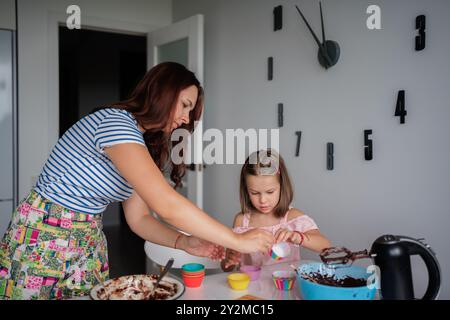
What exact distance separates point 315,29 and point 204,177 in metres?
1.54

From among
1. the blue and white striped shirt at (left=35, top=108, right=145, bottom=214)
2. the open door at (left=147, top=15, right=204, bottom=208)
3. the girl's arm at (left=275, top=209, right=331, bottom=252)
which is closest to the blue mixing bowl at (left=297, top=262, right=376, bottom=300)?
the girl's arm at (left=275, top=209, right=331, bottom=252)

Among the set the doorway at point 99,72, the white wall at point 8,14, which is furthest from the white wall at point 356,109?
the doorway at point 99,72

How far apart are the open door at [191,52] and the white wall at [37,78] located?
1.87 ft

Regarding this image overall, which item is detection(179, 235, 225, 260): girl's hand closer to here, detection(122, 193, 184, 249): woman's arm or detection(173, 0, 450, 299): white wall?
detection(122, 193, 184, 249): woman's arm

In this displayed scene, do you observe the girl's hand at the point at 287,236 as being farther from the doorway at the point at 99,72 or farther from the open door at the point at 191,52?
the doorway at the point at 99,72

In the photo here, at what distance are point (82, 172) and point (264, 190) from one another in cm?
84

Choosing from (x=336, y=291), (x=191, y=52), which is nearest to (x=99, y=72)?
(x=191, y=52)

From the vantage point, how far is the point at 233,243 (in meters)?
1.24

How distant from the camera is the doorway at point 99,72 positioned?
5988mm

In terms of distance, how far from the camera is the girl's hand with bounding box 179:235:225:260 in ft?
4.97

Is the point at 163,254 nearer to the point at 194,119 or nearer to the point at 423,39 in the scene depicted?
the point at 194,119

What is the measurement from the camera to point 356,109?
2.27m

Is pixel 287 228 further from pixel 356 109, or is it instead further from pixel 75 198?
pixel 75 198
